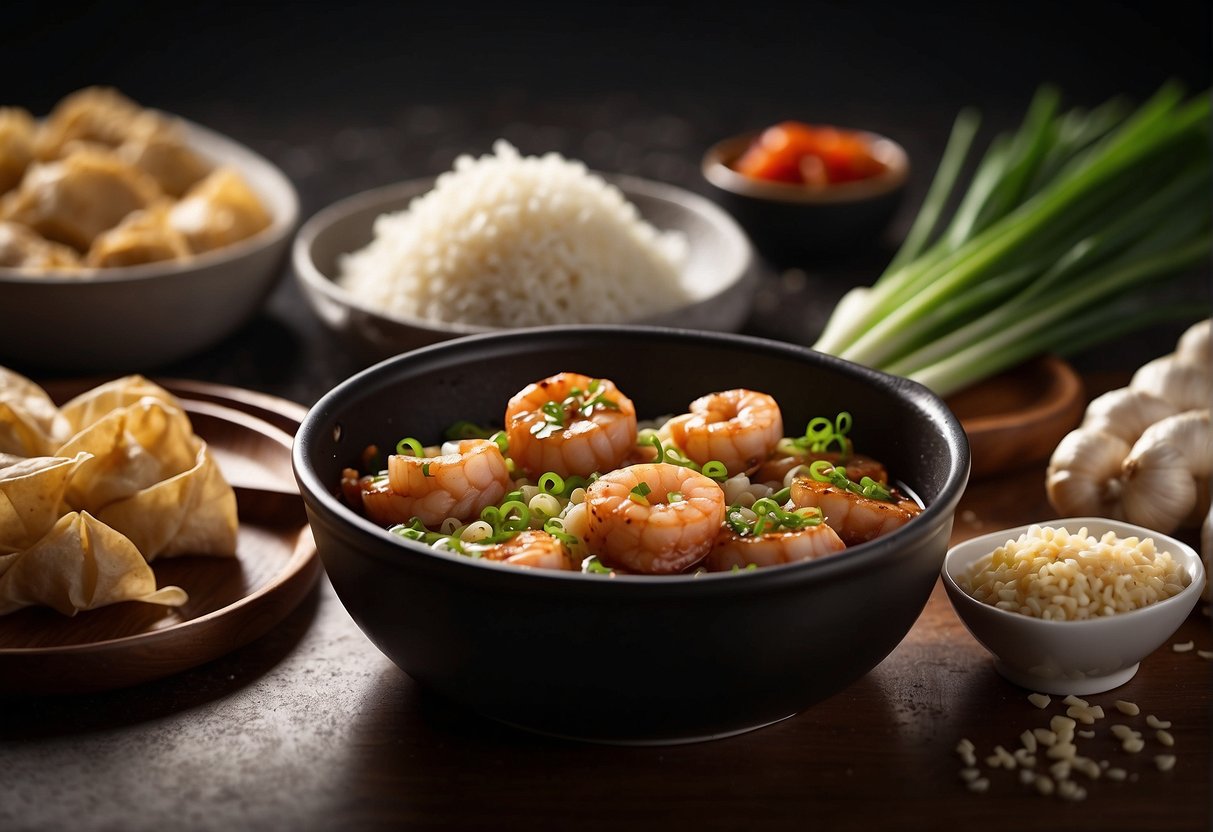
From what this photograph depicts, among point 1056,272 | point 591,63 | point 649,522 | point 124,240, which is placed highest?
point 649,522

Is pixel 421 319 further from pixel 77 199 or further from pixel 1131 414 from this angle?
pixel 1131 414

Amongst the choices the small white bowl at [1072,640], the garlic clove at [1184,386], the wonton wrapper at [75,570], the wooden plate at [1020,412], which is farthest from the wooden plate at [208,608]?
the garlic clove at [1184,386]

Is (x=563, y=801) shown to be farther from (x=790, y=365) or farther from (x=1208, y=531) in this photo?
(x=1208, y=531)

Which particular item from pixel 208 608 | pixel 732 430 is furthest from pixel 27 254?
pixel 732 430

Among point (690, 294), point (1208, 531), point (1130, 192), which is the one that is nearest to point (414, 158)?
point (690, 294)

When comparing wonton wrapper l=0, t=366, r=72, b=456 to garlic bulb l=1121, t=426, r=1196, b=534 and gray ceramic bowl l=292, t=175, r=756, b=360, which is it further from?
garlic bulb l=1121, t=426, r=1196, b=534
